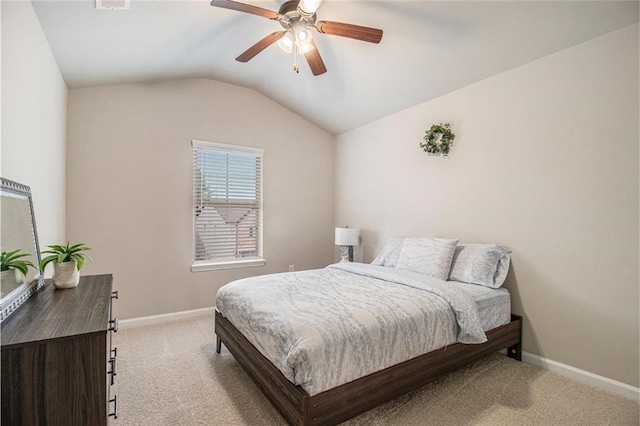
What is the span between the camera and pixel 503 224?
283cm

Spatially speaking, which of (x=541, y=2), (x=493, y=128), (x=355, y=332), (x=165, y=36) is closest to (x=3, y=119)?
(x=165, y=36)

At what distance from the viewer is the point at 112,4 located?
80.1 inches

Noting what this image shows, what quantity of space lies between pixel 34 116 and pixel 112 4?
938 millimetres

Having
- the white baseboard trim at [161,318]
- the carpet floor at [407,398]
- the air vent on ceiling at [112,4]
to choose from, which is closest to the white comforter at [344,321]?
the carpet floor at [407,398]

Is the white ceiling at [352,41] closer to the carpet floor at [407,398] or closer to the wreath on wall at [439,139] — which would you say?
the wreath on wall at [439,139]

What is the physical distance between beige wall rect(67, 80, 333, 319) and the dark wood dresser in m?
2.39

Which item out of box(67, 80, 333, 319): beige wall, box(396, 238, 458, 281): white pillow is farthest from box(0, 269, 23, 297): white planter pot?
box(396, 238, 458, 281): white pillow

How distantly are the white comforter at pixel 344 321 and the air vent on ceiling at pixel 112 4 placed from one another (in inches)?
87.6

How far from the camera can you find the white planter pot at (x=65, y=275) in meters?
1.72

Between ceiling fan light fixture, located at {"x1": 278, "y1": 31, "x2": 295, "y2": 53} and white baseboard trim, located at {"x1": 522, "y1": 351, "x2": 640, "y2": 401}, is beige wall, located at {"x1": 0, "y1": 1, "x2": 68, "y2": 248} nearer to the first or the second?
ceiling fan light fixture, located at {"x1": 278, "y1": 31, "x2": 295, "y2": 53}

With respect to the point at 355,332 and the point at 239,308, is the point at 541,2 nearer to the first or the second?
the point at 355,332

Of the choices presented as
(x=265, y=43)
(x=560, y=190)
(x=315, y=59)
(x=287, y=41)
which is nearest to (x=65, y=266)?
(x=265, y=43)

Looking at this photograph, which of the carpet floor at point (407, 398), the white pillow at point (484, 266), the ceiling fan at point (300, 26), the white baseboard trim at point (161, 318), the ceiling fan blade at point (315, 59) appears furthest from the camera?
the white baseboard trim at point (161, 318)

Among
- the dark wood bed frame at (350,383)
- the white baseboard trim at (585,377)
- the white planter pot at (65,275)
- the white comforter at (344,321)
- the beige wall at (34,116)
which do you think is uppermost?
the beige wall at (34,116)
